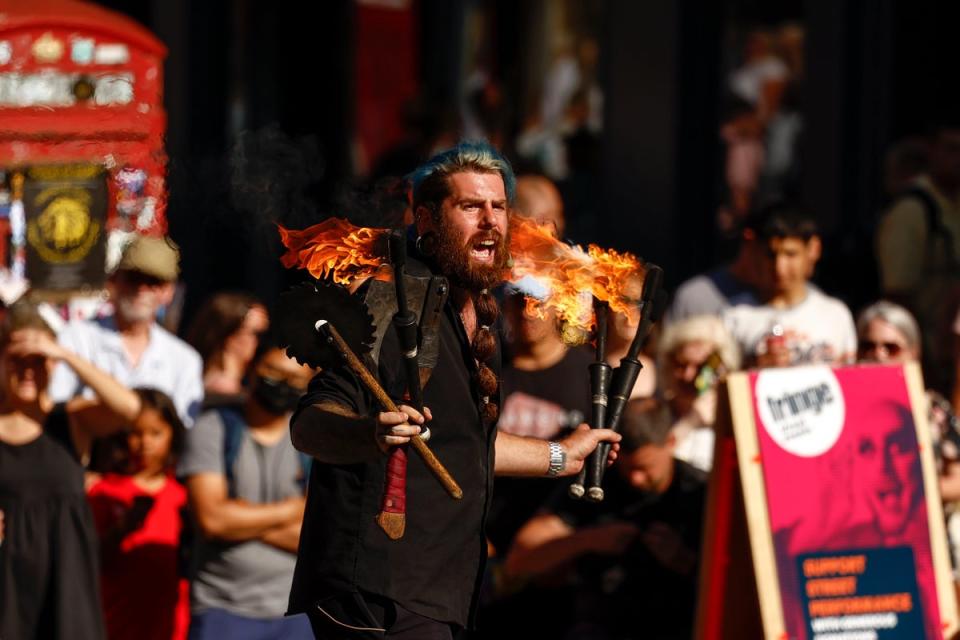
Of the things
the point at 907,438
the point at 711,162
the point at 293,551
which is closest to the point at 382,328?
the point at 293,551

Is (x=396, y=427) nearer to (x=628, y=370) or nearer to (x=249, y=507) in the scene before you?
(x=628, y=370)

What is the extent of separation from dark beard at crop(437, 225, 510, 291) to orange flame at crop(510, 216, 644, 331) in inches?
11.9

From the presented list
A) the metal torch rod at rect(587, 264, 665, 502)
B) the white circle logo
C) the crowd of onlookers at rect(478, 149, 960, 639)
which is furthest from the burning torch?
the white circle logo

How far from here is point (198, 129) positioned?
12516 mm

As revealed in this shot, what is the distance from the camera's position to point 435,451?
510 centimetres

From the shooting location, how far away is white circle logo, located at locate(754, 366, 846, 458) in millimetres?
6879

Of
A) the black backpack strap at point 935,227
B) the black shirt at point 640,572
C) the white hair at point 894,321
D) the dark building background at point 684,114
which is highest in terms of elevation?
the dark building background at point 684,114

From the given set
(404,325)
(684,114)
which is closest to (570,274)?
(404,325)

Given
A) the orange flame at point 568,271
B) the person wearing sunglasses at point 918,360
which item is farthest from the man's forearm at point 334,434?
the person wearing sunglasses at point 918,360

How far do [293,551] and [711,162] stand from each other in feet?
15.8

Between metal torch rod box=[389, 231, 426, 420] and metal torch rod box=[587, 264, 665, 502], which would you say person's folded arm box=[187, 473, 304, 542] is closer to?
metal torch rod box=[587, 264, 665, 502]

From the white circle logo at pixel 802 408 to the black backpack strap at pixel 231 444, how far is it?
177 centimetres

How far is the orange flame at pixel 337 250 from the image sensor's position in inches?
204

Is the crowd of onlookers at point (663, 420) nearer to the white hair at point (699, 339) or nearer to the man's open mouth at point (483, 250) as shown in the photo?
the white hair at point (699, 339)
